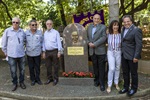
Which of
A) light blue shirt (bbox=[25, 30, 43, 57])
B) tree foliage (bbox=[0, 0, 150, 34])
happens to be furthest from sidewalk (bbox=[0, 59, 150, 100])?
tree foliage (bbox=[0, 0, 150, 34])

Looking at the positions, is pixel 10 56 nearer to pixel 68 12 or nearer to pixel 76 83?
pixel 76 83

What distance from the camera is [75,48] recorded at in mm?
6141

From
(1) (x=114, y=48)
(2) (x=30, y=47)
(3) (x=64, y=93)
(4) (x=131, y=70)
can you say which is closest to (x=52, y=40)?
(2) (x=30, y=47)

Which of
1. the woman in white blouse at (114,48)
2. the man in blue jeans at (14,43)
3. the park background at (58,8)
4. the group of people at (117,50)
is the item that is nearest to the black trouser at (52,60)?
the man in blue jeans at (14,43)

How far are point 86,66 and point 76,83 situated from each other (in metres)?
0.57

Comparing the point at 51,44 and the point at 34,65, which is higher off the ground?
the point at 51,44

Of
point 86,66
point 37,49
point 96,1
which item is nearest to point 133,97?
point 86,66

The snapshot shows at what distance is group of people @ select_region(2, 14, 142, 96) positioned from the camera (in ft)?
16.6

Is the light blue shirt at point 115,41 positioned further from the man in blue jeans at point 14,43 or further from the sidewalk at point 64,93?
the man in blue jeans at point 14,43

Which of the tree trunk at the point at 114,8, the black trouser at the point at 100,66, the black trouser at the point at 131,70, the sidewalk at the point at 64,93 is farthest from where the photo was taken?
the tree trunk at the point at 114,8

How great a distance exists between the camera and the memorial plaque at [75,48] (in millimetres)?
6035

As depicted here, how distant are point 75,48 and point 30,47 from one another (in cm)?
126

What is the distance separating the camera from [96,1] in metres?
12.9

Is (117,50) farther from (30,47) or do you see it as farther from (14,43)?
(14,43)
